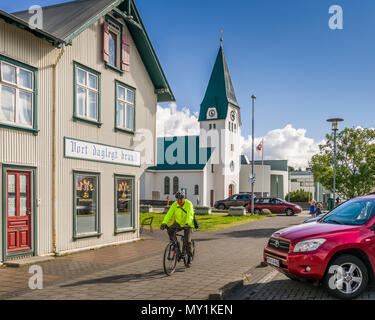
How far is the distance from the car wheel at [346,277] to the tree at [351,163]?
28428mm

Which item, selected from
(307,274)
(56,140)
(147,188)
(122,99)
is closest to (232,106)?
(147,188)

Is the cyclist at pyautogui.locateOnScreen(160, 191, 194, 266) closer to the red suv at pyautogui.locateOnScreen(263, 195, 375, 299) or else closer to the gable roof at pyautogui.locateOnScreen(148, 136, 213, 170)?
the red suv at pyautogui.locateOnScreen(263, 195, 375, 299)

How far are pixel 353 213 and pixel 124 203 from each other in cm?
937

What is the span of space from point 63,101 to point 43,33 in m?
2.07

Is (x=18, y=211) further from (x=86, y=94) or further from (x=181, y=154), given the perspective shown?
(x=181, y=154)

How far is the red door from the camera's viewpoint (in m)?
10.5

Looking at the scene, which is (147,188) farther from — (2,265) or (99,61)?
(2,265)

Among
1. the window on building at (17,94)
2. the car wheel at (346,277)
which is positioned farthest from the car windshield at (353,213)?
the window on building at (17,94)

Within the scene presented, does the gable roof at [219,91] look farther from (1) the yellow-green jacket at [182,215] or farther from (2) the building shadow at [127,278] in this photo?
(2) the building shadow at [127,278]

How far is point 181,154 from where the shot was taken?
58.1 m

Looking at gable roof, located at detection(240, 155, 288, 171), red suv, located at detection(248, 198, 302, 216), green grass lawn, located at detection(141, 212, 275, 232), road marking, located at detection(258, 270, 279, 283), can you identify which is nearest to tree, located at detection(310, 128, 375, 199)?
red suv, located at detection(248, 198, 302, 216)
